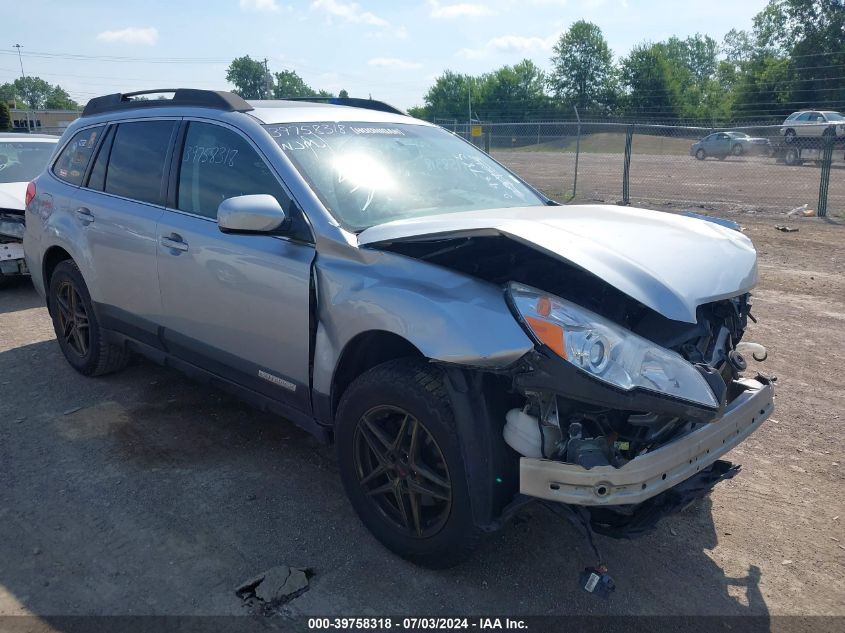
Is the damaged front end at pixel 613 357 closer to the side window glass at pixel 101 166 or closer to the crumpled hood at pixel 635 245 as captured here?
the crumpled hood at pixel 635 245

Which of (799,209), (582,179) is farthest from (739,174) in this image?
(799,209)

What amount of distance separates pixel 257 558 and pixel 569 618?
4.49 ft

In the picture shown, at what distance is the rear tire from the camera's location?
514 centimetres

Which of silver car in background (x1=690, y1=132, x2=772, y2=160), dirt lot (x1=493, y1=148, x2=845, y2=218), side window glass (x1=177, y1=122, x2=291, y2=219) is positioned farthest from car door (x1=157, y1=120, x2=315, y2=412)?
silver car in background (x1=690, y1=132, x2=772, y2=160)

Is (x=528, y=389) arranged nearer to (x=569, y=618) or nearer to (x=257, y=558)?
(x=569, y=618)

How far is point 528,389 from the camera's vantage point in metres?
2.49

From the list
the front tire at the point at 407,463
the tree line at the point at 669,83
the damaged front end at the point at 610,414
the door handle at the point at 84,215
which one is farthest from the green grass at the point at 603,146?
the damaged front end at the point at 610,414

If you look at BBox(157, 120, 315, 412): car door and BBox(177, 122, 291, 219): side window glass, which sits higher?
BBox(177, 122, 291, 219): side window glass

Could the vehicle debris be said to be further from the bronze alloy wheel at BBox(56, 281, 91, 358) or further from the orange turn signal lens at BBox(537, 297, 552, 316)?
the bronze alloy wheel at BBox(56, 281, 91, 358)

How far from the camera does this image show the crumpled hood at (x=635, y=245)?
2.56 metres

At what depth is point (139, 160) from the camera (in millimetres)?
4578

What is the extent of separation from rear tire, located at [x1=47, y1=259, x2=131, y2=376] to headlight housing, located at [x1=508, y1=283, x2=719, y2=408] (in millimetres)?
3442

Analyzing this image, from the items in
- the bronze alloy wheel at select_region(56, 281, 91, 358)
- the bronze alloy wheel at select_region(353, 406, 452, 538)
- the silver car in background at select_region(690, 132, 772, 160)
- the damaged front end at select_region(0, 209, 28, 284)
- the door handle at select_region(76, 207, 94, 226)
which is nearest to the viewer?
the bronze alloy wheel at select_region(353, 406, 452, 538)

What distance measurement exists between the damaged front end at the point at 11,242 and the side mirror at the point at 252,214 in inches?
231
